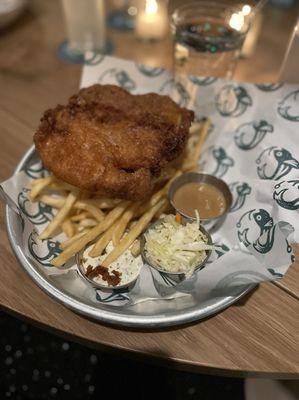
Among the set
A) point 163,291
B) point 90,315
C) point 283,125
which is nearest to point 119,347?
point 90,315

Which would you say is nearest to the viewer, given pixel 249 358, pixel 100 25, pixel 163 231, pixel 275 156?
pixel 249 358

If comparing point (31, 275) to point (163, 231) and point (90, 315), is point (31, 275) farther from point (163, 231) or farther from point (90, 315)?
point (163, 231)

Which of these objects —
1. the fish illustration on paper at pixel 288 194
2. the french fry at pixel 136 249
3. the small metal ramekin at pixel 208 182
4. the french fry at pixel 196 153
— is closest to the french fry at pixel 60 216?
the french fry at pixel 136 249

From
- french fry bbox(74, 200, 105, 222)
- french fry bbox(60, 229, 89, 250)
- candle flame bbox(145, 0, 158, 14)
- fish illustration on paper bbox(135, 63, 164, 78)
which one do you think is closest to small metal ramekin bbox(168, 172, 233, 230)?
french fry bbox(74, 200, 105, 222)

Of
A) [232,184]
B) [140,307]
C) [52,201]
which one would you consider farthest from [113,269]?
[232,184]

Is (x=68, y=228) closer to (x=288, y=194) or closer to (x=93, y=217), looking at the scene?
(x=93, y=217)

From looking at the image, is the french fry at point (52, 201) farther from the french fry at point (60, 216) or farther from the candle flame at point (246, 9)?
the candle flame at point (246, 9)

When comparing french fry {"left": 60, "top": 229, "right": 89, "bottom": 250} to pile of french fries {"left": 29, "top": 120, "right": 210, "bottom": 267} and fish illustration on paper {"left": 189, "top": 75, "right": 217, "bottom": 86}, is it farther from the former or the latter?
fish illustration on paper {"left": 189, "top": 75, "right": 217, "bottom": 86}
